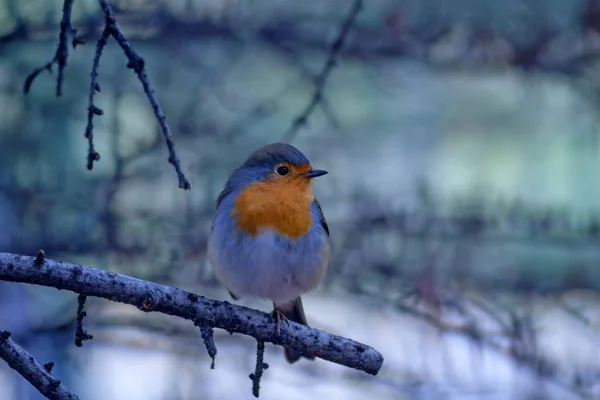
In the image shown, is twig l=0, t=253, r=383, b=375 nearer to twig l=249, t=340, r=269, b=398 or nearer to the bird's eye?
twig l=249, t=340, r=269, b=398

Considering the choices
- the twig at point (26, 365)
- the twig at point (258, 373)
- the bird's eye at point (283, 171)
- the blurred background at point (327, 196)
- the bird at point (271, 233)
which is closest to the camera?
the twig at point (26, 365)

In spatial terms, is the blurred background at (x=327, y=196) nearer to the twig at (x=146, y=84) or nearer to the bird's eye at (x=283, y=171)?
the bird's eye at (x=283, y=171)

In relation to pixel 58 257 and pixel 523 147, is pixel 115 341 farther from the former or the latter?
pixel 523 147

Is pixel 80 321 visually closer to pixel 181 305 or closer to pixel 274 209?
pixel 181 305

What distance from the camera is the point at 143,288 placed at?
86.7 inches

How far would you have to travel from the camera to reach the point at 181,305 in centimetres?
233

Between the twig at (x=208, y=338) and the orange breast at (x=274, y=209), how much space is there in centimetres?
88

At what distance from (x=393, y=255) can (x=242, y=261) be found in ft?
8.97

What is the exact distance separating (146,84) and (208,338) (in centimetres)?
78

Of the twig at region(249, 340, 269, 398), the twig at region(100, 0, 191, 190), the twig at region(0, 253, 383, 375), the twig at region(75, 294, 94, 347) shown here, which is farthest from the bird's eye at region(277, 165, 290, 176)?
the twig at region(100, 0, 191, 190)

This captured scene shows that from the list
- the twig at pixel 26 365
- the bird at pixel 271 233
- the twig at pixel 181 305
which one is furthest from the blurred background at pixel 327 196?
the twig at pixel 26 365

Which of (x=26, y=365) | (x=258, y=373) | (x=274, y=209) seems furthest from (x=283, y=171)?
(x=26, y=365)

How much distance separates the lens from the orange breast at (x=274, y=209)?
324 cm

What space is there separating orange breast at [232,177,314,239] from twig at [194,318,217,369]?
88cm
